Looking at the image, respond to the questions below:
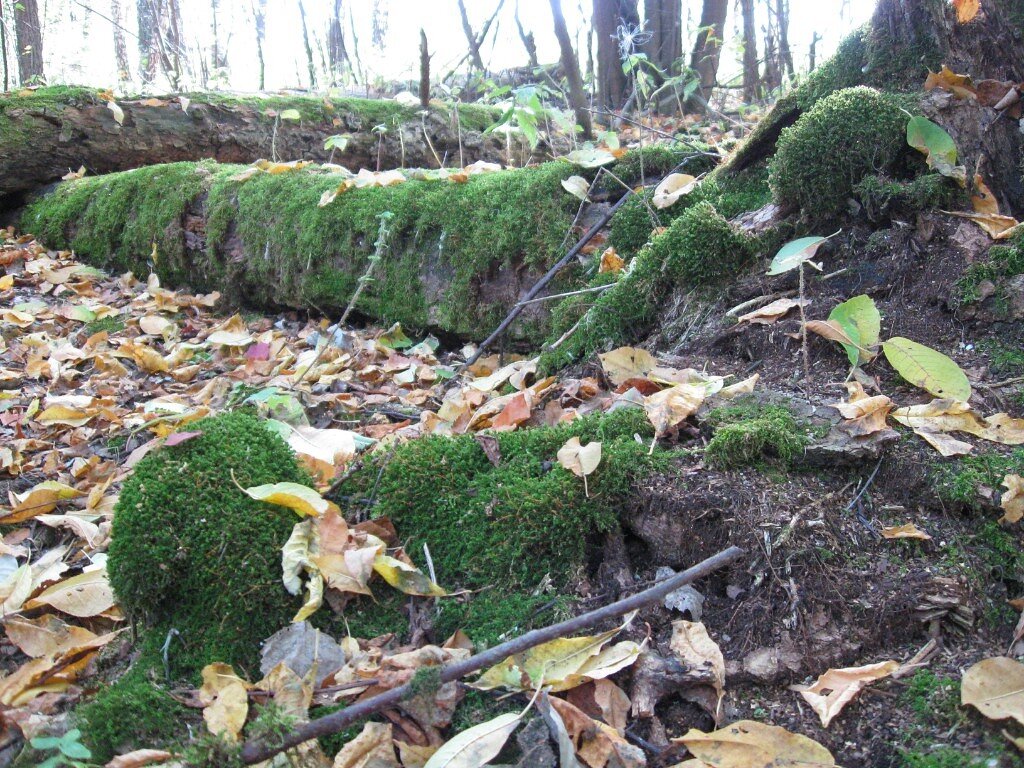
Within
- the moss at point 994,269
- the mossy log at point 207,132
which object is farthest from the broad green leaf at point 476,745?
the mossy log at point 207,132

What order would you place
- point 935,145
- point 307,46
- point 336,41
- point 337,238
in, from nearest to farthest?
1. point 935,145
2. point 337,238
3. point 307,46
4. point 336,41

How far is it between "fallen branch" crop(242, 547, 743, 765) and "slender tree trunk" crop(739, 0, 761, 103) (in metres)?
8.50

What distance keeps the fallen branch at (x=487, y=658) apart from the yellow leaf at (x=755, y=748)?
26cm

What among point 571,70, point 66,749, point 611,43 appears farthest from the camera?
point 611,43

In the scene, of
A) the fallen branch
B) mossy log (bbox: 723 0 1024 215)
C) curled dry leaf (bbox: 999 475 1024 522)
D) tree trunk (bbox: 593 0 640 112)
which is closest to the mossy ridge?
the fallen branch

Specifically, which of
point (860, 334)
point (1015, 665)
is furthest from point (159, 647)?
point (860, 334)

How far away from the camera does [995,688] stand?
50.9 inches

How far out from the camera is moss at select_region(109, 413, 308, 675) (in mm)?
1660

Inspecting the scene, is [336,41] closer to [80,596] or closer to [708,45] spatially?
[708,45]

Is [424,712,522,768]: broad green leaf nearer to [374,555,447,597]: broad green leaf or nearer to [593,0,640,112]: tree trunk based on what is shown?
[374,555,447,597]: broad green leaf

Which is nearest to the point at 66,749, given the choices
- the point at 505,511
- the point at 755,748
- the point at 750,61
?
the point at 505,511

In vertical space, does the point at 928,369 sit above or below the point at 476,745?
above

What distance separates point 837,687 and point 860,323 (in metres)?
1.06

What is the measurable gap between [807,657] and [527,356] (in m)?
2.17
